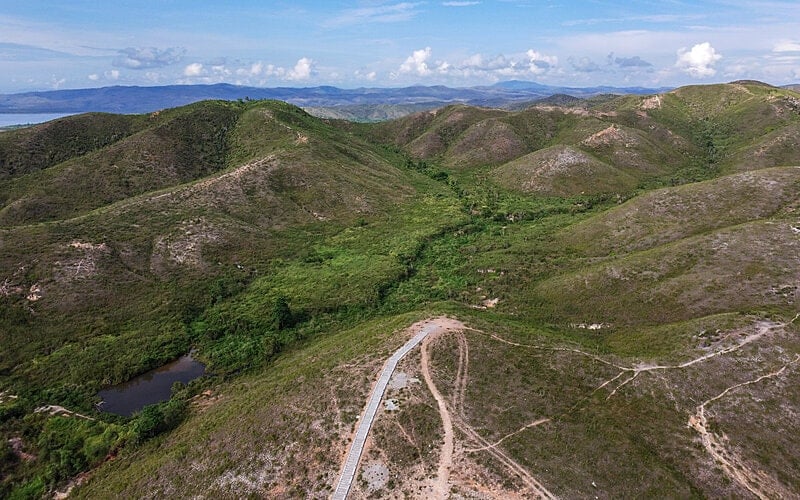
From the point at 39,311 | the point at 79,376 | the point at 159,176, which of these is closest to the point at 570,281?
the point at 79,376

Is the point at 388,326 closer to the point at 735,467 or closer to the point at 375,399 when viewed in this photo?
the point at 375,399

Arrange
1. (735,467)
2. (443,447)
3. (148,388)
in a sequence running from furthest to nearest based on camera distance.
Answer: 1. (148,388)
2. (443,447)
3. (735,467)

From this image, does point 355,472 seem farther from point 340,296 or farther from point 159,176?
point 159,176

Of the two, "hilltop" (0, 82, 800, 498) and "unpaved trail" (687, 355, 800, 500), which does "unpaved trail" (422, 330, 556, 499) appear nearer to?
"hilltop" (0, 82, 800, 498)

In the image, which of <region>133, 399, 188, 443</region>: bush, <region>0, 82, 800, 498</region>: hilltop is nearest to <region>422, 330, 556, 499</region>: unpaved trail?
<region>0, 82, 800, 498</region>: hilltop

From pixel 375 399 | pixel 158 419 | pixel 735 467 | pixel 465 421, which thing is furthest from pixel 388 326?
pixel 735 467

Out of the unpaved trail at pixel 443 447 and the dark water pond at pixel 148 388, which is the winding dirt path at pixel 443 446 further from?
the dark water pond at pixel 148 388
